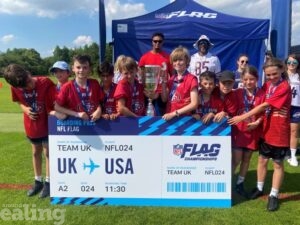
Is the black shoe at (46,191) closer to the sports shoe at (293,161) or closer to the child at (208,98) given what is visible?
the child at (208,98)

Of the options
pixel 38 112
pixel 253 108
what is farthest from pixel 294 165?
pixel 38 112

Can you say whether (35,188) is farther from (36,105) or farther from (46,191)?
(36,105)

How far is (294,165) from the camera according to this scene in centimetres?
636

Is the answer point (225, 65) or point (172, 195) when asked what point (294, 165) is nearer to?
point (172, 195)

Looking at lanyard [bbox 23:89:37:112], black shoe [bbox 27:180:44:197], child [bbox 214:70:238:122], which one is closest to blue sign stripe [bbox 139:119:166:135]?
child [bbox 214:70:238:122]

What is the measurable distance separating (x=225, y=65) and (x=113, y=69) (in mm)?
6078

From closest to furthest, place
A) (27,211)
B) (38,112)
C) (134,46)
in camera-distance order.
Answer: (27,211), (38,112), (134,46)

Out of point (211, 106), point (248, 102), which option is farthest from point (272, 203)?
point (211, 106)

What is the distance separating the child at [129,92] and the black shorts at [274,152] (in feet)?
5.20

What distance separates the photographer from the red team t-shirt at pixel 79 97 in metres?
4.41

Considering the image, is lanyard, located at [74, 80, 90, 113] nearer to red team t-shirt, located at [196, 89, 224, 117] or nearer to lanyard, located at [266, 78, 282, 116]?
red team t-shirt, located at [196, 89, 224, 117]

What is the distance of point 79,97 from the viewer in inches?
175

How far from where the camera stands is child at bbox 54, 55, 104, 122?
4391 mm

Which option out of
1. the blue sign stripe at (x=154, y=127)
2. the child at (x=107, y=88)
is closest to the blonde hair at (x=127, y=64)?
the child at (x=107, y=88)
